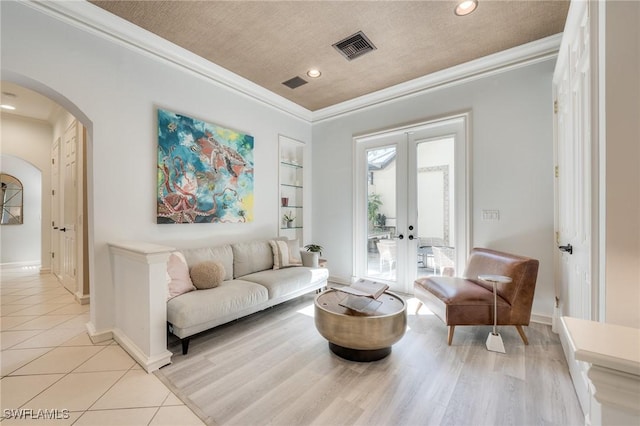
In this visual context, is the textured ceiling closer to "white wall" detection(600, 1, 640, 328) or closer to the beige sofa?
"white wall" detection(600, 1, 640, 328)

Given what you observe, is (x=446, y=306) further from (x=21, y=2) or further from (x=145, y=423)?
(x=21, y=2)

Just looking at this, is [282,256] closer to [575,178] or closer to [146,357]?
[146,357]

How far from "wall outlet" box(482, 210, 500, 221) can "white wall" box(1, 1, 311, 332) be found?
3.42 m

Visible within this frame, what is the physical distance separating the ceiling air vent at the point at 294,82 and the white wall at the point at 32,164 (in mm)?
4947

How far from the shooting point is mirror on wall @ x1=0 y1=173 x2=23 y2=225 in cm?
573

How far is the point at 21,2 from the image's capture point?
213 cm

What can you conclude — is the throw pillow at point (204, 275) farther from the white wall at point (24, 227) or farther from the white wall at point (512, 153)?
the white wall at point (24, 227)

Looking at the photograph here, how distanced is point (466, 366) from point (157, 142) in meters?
3.61


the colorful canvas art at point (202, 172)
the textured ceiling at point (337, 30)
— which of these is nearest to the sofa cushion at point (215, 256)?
the colorful canvas art at point (202, 172)

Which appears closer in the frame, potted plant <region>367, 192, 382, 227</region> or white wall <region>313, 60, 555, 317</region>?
white wall <region>313, 60, 555, 317</region>

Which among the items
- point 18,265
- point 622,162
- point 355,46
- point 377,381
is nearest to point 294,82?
point 355,46

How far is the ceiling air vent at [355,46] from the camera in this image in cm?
278

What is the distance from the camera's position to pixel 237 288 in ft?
9.08

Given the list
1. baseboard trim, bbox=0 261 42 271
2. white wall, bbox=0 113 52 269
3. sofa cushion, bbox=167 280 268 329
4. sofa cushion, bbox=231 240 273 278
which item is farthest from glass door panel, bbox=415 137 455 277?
baseboard trim, bbox=0 261 42 271
